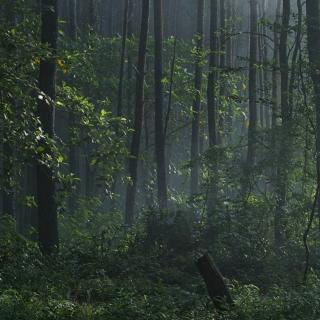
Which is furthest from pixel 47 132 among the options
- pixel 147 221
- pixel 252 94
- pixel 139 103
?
pixel 252 94

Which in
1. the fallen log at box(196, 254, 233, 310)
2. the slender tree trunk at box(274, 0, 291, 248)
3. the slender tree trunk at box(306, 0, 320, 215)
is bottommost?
the fallen log at box(196, 254, 233, 310)

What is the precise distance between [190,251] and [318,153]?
3457 mm

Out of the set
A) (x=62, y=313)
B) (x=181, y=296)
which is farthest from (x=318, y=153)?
(x=62, y=313)

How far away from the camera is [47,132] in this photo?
13352 millimetres

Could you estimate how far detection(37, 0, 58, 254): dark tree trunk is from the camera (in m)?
13.3

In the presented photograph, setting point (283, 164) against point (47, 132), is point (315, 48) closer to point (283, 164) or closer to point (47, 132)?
point (283, 164)

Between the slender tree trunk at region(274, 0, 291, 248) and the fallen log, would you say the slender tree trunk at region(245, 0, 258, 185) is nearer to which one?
the slender tree trunk at region(274, 0, 291, 248)

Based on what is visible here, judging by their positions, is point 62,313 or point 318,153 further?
point 318,153

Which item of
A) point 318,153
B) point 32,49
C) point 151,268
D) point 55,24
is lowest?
point 151,268

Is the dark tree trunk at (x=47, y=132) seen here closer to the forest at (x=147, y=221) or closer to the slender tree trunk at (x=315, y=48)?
the forest at (x=147, y=221)

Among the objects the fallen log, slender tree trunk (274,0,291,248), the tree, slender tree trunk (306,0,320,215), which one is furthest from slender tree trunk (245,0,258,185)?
the fallen log

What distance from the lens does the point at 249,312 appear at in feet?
27.9

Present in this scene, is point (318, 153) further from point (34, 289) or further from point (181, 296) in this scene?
point (34, 289)

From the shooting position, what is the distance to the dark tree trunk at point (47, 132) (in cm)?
1331
